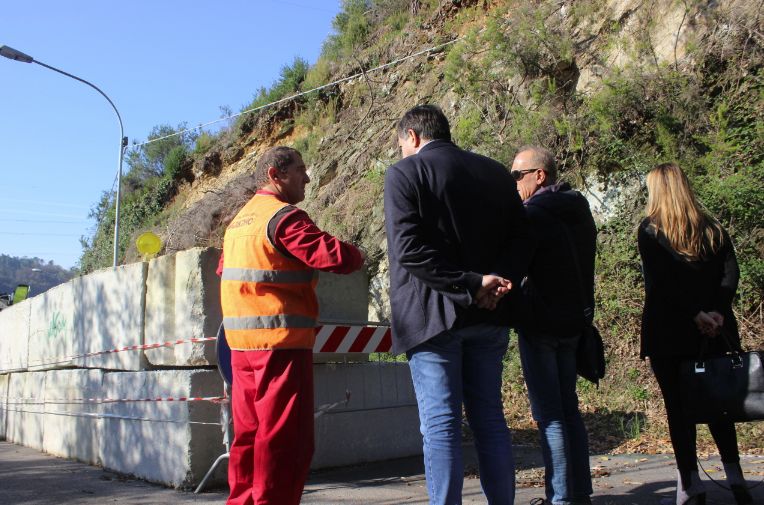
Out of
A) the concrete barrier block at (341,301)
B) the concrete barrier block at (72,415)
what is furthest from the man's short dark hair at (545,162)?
the concrete barrier block at (72,415)

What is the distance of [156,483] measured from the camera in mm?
6070

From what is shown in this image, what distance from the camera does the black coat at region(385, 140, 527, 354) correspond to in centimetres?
345

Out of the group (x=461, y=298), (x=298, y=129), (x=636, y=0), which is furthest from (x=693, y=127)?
(x=298, y=129)

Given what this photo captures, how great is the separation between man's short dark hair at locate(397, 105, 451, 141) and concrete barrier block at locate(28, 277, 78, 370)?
17.1 ft

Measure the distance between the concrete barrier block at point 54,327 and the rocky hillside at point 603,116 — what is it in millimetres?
4853

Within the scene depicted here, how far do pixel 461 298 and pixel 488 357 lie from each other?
1.30ft

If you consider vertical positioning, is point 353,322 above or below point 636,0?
below

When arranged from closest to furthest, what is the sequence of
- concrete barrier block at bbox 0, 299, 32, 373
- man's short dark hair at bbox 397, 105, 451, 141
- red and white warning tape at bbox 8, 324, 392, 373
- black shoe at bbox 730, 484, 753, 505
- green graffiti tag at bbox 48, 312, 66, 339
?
man's short dark hair at bbox 397, 105, 451, 141 < black shoe at bbox 730, 484, 753, 505 < red and white warning tape at bbox 8, 324, 392, 373 < green graffiti tag at bbox 48, 312, 66, 339 < concrete barrier block at bbox 0, 299, 32, 373

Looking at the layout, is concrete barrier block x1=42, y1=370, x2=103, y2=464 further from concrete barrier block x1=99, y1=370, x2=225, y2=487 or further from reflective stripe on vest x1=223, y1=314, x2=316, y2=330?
reflective stripe on vest x1=223, y1=314, x2=316, y2=330

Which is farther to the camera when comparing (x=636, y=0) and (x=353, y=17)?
(x=353, y=17)

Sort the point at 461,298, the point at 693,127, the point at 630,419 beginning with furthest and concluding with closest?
the point at 693,127 → the point at 630,419 → the point at 461,298

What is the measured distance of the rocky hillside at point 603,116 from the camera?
26.4 ft

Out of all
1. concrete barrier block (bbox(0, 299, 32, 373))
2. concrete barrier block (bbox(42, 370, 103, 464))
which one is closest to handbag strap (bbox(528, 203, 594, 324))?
concrete barrier block (bbox(42, 370, 103, 464))

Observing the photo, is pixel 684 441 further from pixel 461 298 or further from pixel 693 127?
pixel 693 127
